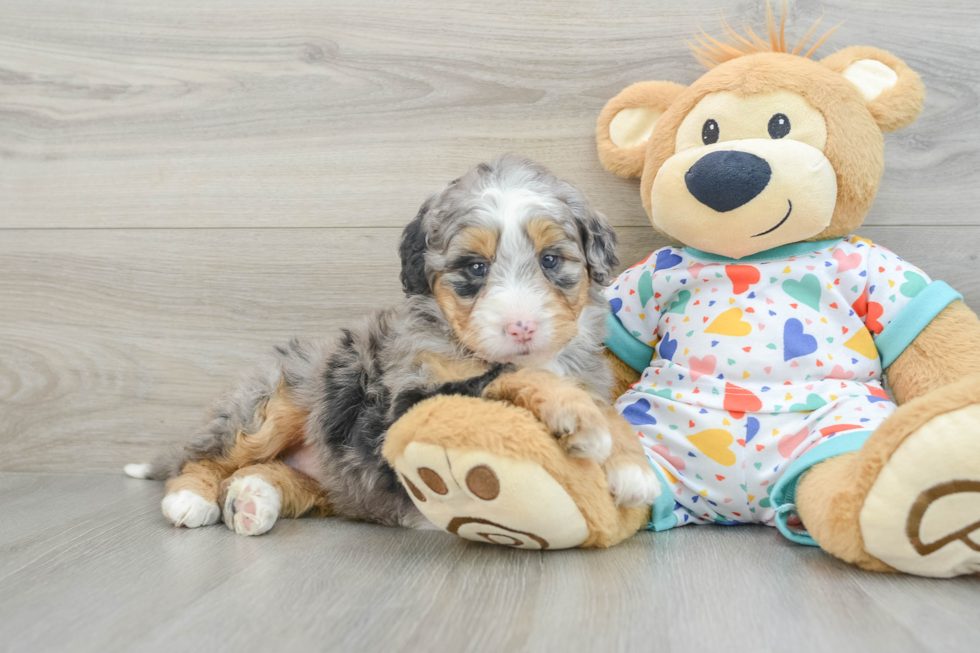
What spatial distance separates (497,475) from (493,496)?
5 centimetres

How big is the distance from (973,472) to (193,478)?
179 centimetres

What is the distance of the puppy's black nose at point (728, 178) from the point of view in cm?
164

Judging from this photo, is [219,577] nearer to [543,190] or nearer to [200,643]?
[200,643]

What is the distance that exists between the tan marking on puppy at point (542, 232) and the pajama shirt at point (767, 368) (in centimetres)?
46

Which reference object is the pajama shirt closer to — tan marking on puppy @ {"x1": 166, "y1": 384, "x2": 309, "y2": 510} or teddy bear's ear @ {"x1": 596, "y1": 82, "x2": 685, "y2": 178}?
teddy bear's ear @ {"x1": 596, "y1": 82, "x2": 685, "y2": 178}

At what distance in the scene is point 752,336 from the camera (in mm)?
1729

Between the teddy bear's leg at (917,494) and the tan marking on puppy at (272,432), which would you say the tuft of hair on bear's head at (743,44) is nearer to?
the teddy bear's leg at (917,494)

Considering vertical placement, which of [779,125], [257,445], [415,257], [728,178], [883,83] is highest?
[883,83]

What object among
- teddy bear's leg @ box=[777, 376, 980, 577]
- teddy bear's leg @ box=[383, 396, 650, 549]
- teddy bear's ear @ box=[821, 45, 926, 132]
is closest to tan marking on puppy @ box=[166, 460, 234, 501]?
teddy bear's leg @ box=[383, 396, 650, 549]

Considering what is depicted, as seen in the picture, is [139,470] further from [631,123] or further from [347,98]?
[631,123]

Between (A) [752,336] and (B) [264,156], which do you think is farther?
(B) [264,156]

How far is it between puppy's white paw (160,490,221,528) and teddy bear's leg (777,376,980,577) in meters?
1.47

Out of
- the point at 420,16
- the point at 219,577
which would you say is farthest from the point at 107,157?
the point at 219,577

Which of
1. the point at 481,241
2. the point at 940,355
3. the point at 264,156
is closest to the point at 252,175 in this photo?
the point at 264,156
